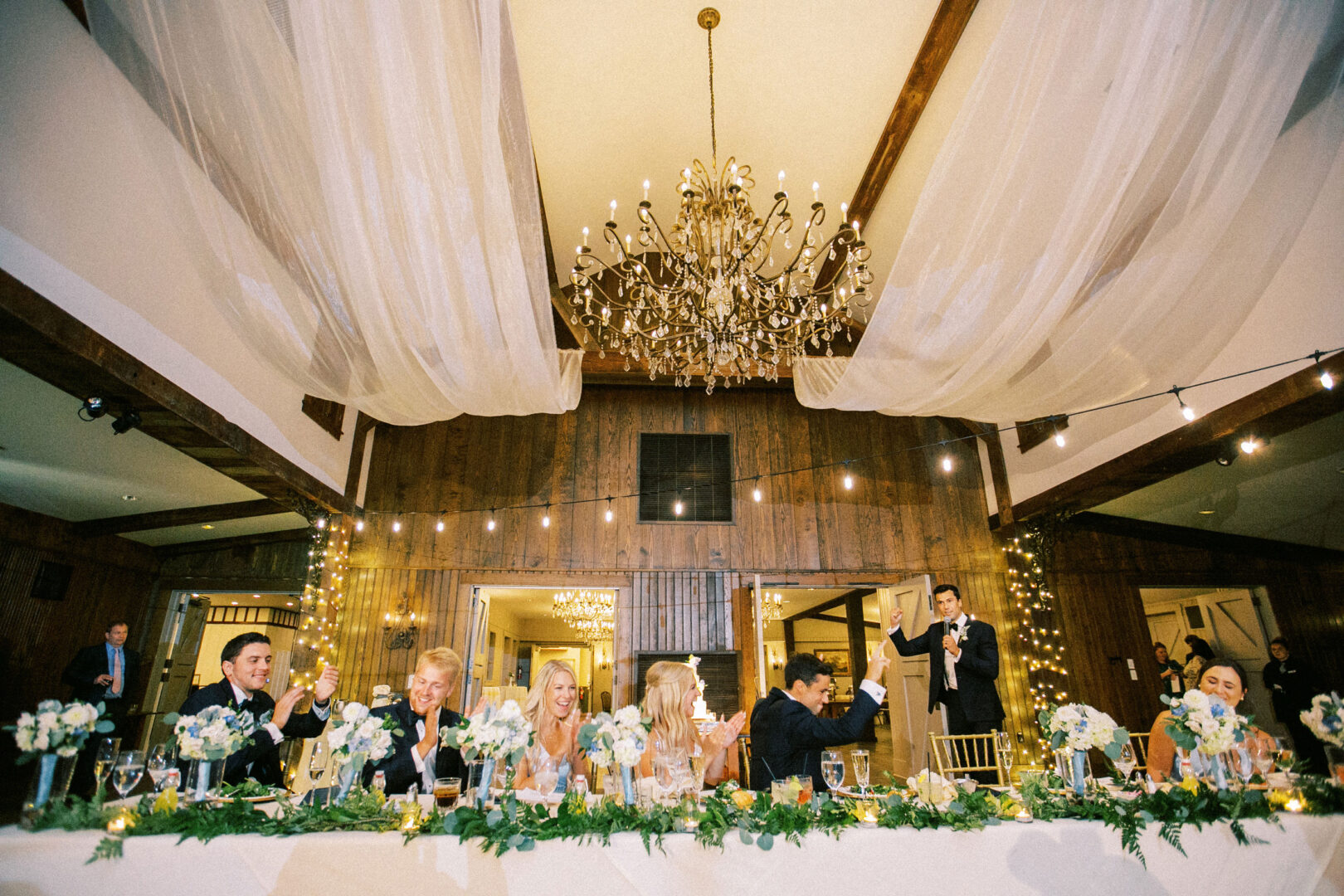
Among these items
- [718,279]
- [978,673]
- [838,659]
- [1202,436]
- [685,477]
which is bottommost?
[978,673]

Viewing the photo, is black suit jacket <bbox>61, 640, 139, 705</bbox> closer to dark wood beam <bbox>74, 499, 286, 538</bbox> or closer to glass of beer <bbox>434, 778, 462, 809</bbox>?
dark wood beam <bbox>74, 499, 286, 538</bbox>

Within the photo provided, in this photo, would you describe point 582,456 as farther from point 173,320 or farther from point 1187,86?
point 1187,86

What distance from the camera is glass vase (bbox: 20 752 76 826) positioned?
6.02 feet

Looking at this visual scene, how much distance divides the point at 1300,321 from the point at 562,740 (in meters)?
4.75

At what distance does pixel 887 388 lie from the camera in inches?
147

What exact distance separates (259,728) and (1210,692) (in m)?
4.45

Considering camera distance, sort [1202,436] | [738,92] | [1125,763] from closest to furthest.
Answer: [1125,763], [1202,436], [738,92]

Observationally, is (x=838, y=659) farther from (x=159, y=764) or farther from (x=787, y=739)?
(x=159, y=764)

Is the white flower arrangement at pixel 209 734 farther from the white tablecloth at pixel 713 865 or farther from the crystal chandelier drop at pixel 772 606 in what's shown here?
the crystal chandelier drop at pixel 772 606

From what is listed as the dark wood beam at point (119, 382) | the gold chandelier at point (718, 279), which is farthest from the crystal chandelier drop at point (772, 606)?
the dark wood beam at point (119, 382)

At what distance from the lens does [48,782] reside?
1.88m

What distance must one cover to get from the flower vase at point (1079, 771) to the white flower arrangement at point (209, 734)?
289cm

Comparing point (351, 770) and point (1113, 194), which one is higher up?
point (1113, 194)

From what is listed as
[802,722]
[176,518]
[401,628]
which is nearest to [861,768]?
[802,722]
